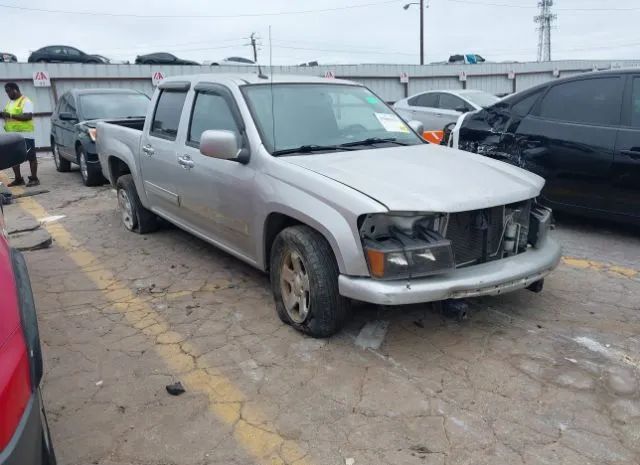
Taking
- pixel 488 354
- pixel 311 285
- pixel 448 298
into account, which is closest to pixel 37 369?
pixel 311 285

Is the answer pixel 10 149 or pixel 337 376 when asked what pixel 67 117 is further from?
pixel 337 376

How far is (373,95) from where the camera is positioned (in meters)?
4.83

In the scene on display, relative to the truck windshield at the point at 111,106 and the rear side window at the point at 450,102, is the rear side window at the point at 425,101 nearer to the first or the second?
the rear side window at the point at 450,102

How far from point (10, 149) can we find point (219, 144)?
1.33 meters

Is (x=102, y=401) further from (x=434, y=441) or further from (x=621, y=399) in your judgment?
(x=621, y=399)

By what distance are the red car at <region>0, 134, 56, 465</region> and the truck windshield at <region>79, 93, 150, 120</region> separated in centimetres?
818

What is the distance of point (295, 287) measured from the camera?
357 cm

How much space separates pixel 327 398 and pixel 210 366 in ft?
2.61

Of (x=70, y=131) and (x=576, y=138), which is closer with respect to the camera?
(x=576, y=138)

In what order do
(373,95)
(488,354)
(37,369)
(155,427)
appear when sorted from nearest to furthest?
(37,369), (155,427), (488,354), (373,95)

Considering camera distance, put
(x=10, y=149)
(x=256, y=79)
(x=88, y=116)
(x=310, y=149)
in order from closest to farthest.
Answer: (x=10, y=149) < (x=310, y=149) < (x=256, y=79) < (x=88, y=116)

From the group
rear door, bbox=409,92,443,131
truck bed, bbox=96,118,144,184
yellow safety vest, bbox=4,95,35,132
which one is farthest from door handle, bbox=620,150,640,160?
yellow safety vest, bbox=4,95,35,132

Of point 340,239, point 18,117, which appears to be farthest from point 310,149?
point 18,117

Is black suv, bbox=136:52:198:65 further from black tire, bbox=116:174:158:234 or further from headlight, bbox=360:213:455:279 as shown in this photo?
headlight, bbox=360:213:455:279
